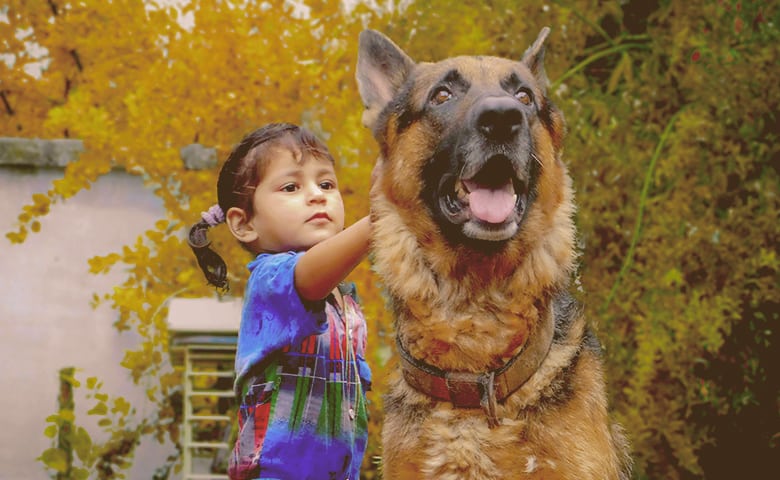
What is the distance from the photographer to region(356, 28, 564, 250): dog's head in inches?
79.4

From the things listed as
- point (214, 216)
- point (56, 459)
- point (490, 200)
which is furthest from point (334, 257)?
point (56, 459)

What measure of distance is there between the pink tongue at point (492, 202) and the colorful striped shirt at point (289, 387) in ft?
1.95

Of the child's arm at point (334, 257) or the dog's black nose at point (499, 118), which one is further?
the child's arm at point (334, 257)

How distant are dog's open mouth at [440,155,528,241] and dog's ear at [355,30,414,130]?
1.26 feet

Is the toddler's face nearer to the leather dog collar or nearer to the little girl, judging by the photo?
the little girl

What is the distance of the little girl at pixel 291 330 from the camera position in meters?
2.43

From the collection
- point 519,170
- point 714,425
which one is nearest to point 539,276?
point 519,170

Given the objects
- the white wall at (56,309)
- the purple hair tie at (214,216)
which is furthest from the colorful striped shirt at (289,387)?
the white wall at (56,309)

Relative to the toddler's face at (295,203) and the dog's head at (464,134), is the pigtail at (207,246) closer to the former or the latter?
the toddler's face at (295,203)

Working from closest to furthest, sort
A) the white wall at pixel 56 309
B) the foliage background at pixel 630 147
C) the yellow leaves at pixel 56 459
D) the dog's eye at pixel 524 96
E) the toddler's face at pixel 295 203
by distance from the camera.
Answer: the dog's eye at pixel 524 96
the toddler's face at pixel 295 203
the foliage background at pixel 630 147
the yellow leaves at pixel 56 459
the white wall at pixel 56 309

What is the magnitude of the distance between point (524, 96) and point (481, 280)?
1.62ft

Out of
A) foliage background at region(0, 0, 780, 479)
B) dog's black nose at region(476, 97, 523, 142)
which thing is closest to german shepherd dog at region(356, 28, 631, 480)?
dog's black nose at region(476, 97, 523, 142)

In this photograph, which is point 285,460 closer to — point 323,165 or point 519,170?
point 323,165

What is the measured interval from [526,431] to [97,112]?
404cm
